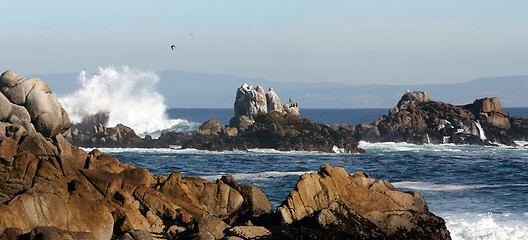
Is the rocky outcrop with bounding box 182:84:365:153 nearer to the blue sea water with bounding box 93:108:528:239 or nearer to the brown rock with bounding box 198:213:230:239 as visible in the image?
the blue sea water with bounding box 93:108:528:239

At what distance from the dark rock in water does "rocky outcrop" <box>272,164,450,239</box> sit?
4058 centimetres

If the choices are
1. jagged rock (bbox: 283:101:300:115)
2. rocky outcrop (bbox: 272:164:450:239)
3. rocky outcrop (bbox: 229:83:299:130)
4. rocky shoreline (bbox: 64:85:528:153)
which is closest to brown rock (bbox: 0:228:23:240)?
rocky outcrop (bbox: 272:164:450:239)

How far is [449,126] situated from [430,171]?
35470 mm

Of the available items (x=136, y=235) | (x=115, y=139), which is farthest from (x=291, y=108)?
(x=136, y=235)

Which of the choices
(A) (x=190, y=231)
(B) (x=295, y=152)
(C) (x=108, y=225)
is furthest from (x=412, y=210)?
(B) (x=295, y=152)

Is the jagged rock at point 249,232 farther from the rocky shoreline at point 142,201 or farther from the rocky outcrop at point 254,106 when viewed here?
the rocky outcrop at point 254,106

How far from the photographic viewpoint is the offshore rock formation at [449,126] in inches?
2931

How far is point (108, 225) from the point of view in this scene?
54.0ft

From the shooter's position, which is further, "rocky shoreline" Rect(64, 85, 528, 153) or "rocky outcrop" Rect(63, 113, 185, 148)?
"rocky outcrop" Rect(63, 113, 185, 148)

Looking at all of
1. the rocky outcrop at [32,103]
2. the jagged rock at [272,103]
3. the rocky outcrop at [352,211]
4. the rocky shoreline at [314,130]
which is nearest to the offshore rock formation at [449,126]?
the rocky shoreline at [314,130]

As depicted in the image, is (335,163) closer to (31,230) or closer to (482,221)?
(482,221)

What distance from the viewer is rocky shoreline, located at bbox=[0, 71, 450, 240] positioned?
16156mm

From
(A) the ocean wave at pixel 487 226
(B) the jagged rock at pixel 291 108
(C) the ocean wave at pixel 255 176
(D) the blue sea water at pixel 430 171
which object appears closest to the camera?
(A) the ocean wave at pixel 487 226

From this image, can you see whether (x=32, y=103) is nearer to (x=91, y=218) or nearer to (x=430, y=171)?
(x=91, y=218)
